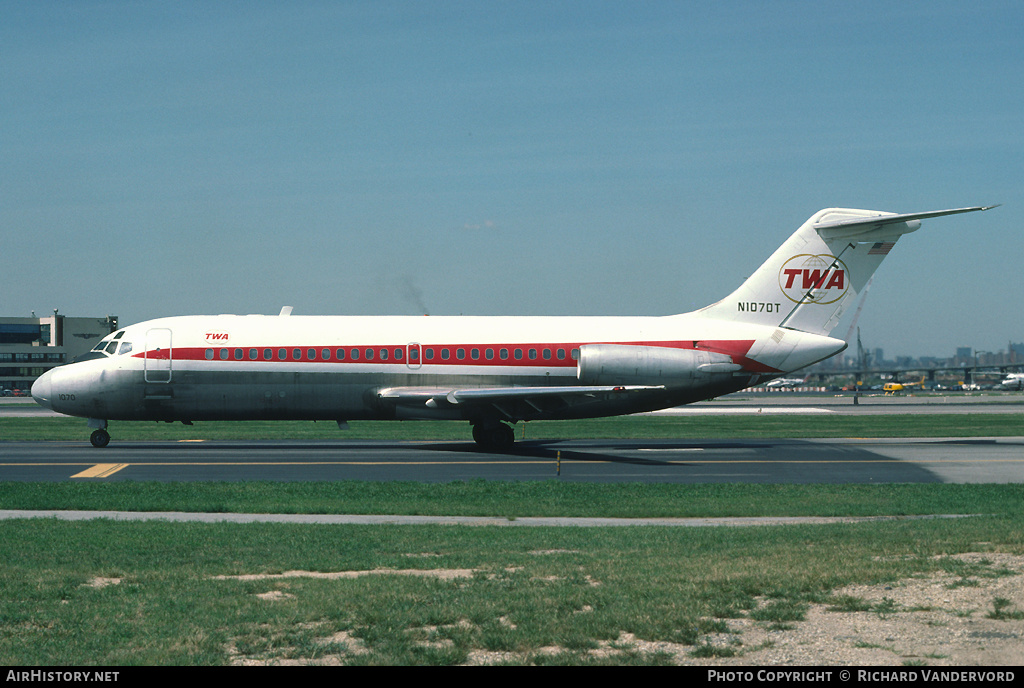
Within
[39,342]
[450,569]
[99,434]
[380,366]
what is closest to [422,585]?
[450,569]

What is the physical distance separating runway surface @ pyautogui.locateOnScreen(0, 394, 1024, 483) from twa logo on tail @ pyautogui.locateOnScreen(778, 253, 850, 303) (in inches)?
211

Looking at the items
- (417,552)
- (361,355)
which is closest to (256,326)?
(361,355)

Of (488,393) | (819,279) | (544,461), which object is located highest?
(819,279)

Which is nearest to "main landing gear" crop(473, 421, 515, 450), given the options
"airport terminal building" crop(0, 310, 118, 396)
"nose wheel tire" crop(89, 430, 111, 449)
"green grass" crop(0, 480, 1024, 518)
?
"green grass" crop(0, 480, 1024, 518)

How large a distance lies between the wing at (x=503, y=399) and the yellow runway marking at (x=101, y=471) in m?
8.68

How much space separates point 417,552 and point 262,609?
399 centimetres

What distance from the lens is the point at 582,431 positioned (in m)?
42.2

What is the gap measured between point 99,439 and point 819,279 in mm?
25950

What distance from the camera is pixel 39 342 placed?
14162cm

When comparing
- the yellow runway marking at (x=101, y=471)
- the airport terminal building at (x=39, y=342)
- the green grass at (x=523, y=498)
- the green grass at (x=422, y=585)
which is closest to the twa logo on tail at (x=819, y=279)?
the green grass at (x=523, y=498)

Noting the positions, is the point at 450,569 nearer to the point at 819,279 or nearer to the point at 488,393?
the point at 488,393

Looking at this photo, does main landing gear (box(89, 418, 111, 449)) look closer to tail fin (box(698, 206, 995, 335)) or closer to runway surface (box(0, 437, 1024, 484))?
runway surface (box(0, 437, 1024, 484))

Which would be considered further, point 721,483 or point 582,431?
point 582,431

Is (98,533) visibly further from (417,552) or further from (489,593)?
(489,593)
